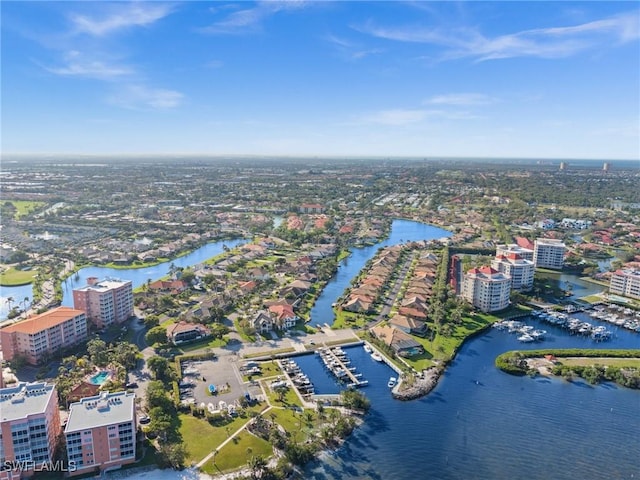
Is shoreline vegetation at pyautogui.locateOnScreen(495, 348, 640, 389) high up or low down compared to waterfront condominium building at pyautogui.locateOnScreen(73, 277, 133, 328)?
down

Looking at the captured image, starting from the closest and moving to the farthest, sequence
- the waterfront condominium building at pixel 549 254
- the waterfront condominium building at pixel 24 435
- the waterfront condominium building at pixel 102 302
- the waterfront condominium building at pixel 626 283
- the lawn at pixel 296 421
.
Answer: the waterfront condominium building at pixel 24 435 → the lawn at pixel 296 421 → the waterfront condominium building at pixel 102 302 → the waterfront condominium building at pixel 626 283 → the waterfront condominium building at pixel 549 254

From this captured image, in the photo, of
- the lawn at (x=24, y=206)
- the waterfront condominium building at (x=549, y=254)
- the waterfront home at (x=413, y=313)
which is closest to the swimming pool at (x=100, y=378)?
the waterfront home at (x=413, y=313)

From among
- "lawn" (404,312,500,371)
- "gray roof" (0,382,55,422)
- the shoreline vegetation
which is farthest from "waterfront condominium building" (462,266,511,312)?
"gray roof" (0,382,55,422)

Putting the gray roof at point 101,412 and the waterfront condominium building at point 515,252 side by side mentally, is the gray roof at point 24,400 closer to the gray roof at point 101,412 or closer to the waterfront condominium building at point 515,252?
the gray roof at point 101,412

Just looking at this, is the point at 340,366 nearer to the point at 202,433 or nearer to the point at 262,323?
the point at 262,323

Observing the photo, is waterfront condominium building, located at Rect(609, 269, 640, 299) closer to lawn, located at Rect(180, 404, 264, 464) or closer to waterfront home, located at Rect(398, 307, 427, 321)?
waterfront home, located at Rect(398, 307, 427, 321)
